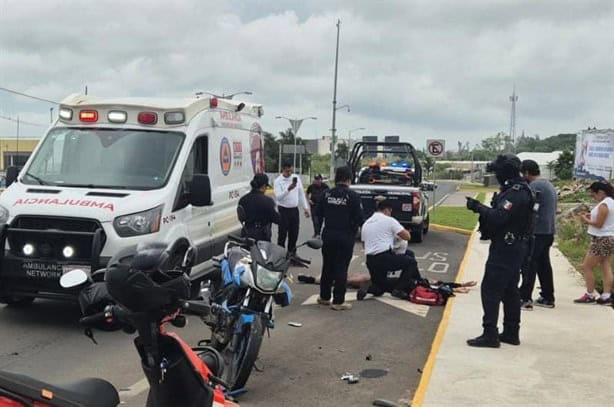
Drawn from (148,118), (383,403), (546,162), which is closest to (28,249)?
(148,118)

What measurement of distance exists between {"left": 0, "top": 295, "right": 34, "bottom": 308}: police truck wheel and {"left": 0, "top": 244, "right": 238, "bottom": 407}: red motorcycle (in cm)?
490

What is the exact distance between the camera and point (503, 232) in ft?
20.8

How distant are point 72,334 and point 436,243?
10.8 m

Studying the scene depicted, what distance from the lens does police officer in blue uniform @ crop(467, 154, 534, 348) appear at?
629 centimetres

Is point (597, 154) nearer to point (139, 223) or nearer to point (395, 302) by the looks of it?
point (395, 302)

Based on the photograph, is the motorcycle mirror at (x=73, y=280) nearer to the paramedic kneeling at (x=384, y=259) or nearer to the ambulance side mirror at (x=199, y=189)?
the ambulance side mirror at (x=199, y=189)

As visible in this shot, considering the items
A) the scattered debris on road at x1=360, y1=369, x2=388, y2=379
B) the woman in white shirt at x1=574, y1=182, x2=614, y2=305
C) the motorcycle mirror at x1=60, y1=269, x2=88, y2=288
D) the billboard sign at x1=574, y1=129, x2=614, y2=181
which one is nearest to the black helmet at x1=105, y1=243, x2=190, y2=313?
the motorcycle mirror at x1=60, y1=269, x2=88, y2=288

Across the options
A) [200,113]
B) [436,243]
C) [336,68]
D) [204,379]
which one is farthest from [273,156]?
[204,379]

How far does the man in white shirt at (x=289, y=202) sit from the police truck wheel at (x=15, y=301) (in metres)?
4.76

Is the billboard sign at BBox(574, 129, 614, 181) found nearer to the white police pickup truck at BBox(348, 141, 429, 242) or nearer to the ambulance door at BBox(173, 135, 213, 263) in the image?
the white police pickup truck at BBox(348, 141, 429, 242)

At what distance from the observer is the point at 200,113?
833 centimetres

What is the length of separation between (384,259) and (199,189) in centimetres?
277

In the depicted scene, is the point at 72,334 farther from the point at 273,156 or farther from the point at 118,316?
the point at 273,156

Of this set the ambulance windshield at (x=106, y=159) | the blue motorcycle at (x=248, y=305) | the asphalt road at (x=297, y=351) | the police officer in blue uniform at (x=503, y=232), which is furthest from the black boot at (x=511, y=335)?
the ambulance windshield at (x=106, y=159)
